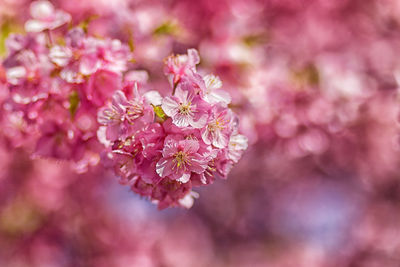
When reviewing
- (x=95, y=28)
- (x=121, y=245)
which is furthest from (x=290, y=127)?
(x=121, y=245)

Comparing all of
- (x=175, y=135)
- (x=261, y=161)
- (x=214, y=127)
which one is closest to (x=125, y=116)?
(x=175, y=135)

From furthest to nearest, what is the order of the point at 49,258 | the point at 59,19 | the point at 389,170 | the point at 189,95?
the point at 389,170
the point at 49,258
the point at 59,19
the point at 189,95

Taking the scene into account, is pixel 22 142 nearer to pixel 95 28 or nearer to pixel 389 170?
pixel 95 28

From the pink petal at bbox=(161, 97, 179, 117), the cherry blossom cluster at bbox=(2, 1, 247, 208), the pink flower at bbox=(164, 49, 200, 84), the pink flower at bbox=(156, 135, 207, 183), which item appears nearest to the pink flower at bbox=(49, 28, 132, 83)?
the cherry blossom cluster at bbox=(2, 1, 247, 208)

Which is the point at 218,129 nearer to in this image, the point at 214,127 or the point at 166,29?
the point at 214,127

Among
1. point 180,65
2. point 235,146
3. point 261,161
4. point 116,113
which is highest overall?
point 180,65

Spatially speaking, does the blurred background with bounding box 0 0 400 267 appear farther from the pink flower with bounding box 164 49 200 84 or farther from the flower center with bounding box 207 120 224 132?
the flower center with bounding box 207 120 224 132
